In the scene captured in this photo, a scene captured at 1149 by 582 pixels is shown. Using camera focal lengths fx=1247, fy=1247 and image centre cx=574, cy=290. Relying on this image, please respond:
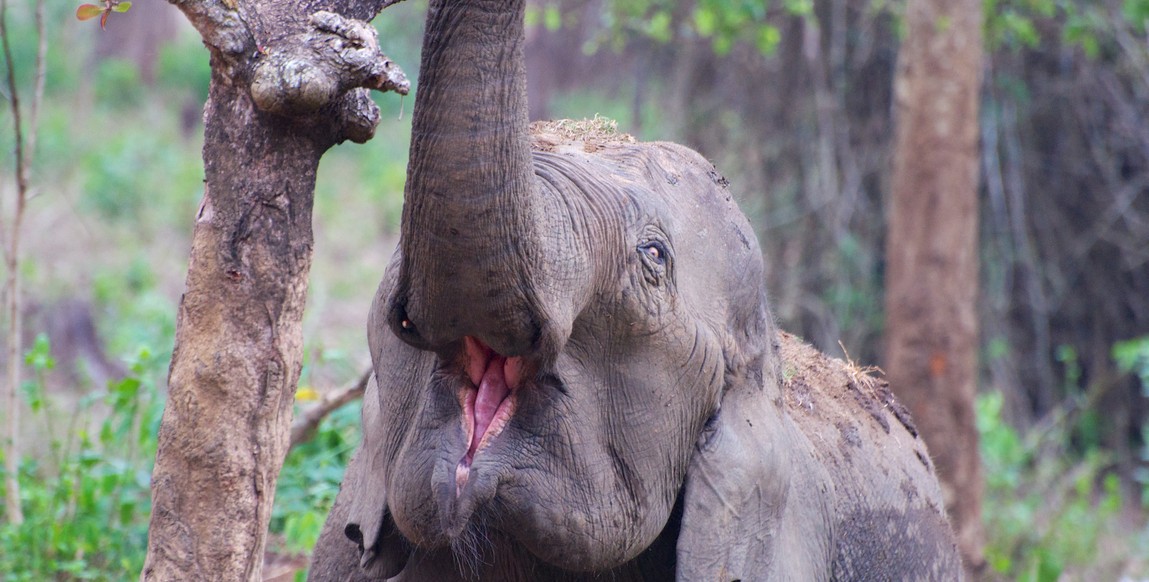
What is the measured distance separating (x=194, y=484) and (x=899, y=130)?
5447mm

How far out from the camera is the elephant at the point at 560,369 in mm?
2002

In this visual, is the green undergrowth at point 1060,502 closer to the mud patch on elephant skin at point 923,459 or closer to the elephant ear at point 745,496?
the mud patch on elephant skin at point 923,459

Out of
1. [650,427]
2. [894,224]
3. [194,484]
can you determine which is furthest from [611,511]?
[894,224]

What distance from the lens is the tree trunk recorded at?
6.82 m

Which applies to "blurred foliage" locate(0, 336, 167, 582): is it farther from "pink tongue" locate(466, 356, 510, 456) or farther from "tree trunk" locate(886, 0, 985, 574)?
"tree trunk" locate(886, 0, 985, 574)

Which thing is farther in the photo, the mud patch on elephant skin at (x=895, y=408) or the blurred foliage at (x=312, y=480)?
the blurred foliage at (x=312, y=480)

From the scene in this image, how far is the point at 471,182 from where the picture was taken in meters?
1.97

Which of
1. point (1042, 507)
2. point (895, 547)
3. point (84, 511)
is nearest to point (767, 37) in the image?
point (895, 547)

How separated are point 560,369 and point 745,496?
0.57 metres

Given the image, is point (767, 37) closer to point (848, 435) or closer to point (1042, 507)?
point (848, 435)

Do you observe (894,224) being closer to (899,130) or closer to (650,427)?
(899,130)

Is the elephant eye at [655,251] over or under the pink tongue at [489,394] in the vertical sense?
over

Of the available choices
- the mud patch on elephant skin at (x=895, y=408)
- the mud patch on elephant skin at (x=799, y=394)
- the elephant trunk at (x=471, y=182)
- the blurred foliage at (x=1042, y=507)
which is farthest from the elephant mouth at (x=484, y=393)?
the blurred foliage at (x=1042, y=507)

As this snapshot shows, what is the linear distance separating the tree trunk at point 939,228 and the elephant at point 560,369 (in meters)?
3.86
